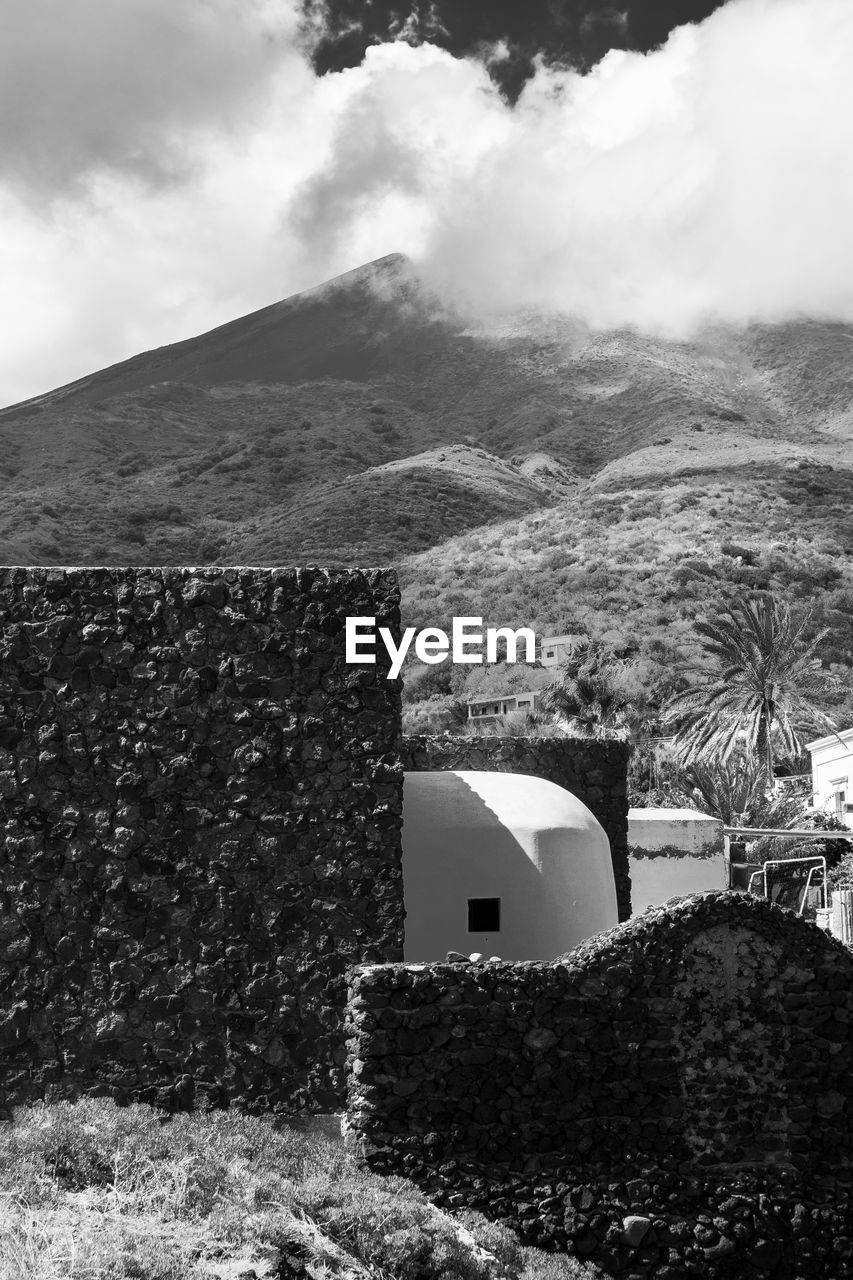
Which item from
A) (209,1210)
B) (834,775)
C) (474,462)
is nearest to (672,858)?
(834,775)

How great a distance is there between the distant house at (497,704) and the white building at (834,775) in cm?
1444

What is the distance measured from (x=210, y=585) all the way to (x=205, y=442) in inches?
3470

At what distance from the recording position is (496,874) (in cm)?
1223

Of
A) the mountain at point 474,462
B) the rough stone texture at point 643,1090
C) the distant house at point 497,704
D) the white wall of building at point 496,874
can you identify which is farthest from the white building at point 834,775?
the rough stone texture at point 643,1090

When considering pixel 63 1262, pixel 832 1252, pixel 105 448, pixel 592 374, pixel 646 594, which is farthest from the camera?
pixel 592 374

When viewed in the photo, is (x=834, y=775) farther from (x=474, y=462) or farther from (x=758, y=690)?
(x=474, y=462)

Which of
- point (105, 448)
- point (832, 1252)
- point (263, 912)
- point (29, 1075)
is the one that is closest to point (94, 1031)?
point (29, 1075)

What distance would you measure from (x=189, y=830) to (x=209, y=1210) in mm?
3061

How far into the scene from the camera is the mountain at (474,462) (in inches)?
2335

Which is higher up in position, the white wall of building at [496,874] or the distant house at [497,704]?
the distant house at [497,704]

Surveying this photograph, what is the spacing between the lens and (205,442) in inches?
3816

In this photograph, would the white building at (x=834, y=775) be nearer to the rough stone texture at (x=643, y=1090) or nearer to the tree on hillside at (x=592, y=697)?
the tree on hillside at (x=592, y=697)

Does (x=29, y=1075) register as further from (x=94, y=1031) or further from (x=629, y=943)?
(x=629, y=943)

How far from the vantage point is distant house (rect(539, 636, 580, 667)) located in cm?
5134
